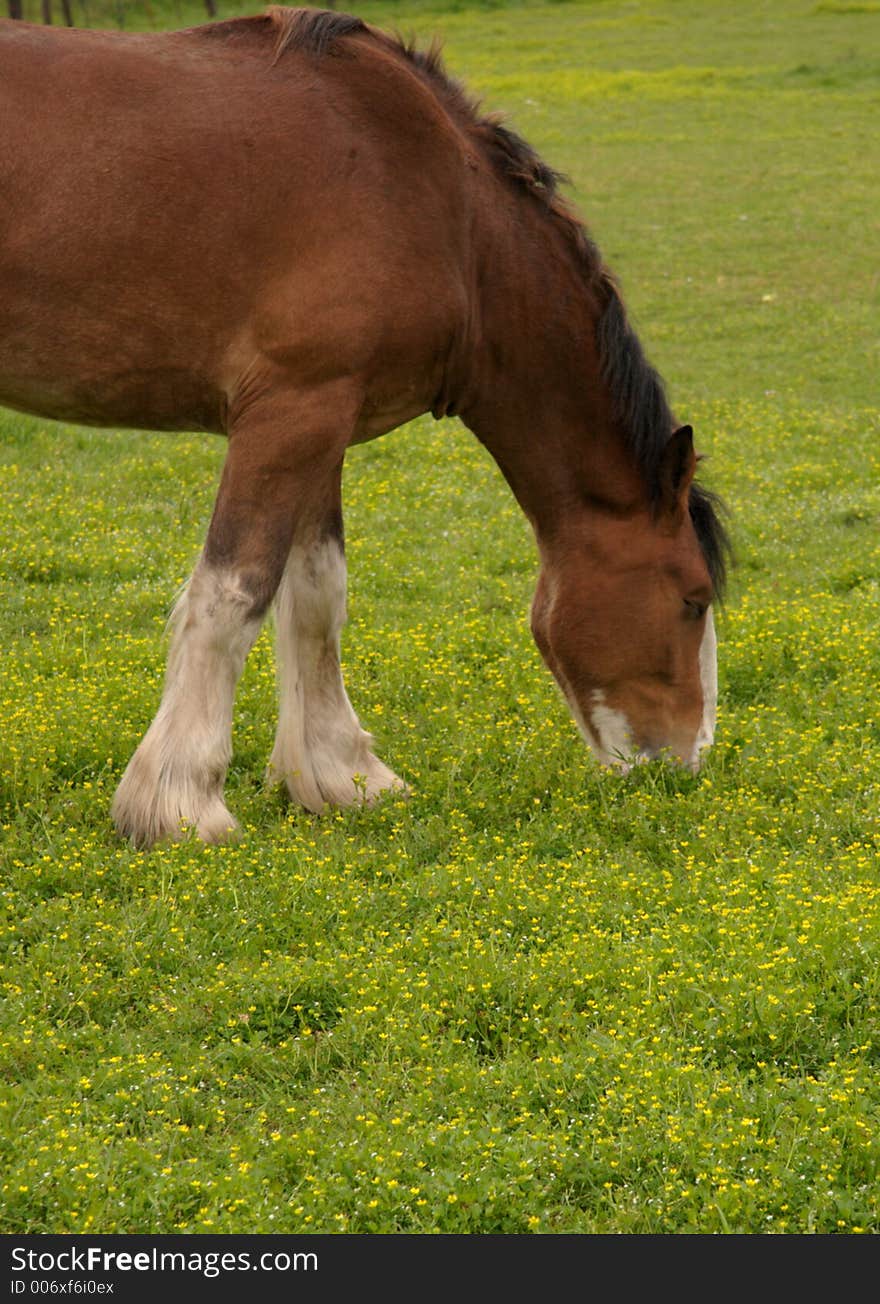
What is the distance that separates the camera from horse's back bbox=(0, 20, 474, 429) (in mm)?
5770

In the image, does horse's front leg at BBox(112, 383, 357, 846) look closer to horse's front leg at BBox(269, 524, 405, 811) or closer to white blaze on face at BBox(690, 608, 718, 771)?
horse's front leg at BBox(269, 524, 405, 811)

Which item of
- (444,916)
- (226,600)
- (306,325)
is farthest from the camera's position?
(226,600)

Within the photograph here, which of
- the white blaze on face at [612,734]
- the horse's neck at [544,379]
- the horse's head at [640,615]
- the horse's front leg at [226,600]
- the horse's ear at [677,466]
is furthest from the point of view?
the white blaze on face at [612,734]

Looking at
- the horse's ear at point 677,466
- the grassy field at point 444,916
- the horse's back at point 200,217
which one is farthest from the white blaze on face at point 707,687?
the horse's back at point 200,217

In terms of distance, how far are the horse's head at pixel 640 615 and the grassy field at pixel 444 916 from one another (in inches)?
10.0

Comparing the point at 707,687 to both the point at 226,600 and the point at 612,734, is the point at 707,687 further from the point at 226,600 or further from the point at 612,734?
the point at 226,600

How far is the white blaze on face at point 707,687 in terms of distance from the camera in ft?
22.0

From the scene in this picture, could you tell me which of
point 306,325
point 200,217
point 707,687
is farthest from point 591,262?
point 707,687

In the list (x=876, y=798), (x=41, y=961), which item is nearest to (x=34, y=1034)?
(x=41, y=961)

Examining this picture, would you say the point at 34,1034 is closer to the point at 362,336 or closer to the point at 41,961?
the point at 41,961

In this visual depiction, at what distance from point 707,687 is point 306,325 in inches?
89.7

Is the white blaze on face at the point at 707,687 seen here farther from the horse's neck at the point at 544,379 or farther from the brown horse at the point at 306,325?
the horse's neck at the point at 544,379

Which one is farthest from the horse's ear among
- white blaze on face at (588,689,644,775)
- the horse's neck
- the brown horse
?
white blaze on face at (588,689,644,775)

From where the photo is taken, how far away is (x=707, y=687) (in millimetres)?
6762
